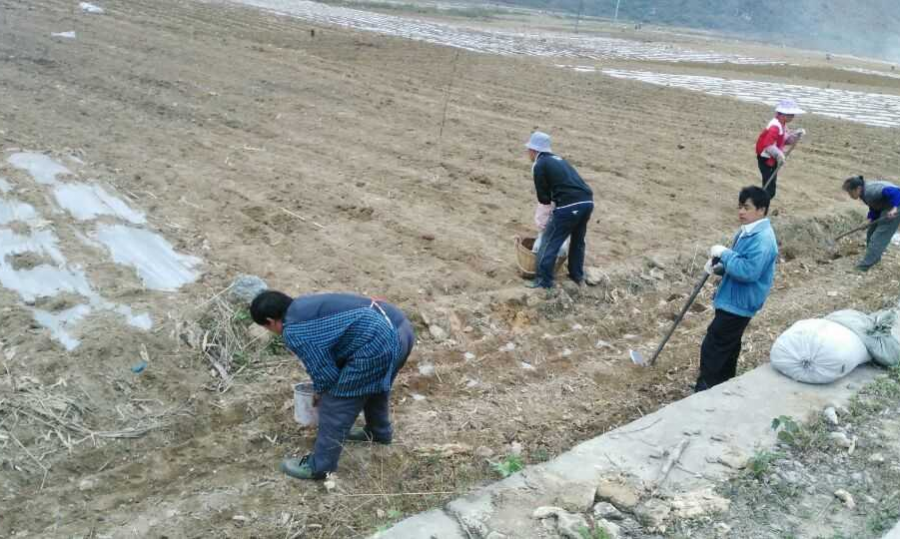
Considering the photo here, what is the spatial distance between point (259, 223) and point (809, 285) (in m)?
5.84

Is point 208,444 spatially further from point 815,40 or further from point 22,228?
point 815,40

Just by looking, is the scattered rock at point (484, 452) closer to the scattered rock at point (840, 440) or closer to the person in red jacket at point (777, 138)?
the scattered rock at point (840, 440)

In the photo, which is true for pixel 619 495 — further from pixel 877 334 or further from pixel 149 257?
pixel 149 257

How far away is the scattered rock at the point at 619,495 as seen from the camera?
3746mm

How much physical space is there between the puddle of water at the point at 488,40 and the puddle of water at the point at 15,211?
17.4 meters

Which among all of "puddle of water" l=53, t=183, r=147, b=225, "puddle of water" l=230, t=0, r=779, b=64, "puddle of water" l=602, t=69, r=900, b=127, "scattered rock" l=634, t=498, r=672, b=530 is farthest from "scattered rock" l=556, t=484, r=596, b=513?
"puddle of water" l=230, t=0, r=779, b=64

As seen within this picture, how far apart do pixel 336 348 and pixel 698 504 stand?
6.83 ft

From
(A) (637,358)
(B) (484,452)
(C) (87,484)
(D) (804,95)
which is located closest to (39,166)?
(C) (87,484)

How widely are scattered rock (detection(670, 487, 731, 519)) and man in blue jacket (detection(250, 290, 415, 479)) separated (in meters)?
1.68

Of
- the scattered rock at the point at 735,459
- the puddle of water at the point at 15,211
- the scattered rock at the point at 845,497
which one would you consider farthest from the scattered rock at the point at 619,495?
the puddle of water at the point at 15,211

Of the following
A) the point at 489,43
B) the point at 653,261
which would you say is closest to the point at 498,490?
the point at 653,261

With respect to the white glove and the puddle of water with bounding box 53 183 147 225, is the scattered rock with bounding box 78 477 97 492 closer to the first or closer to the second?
the puddle of water with bounding box 53 183 147 225

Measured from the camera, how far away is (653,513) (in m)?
3.70

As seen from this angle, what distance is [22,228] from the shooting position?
6363 mm
